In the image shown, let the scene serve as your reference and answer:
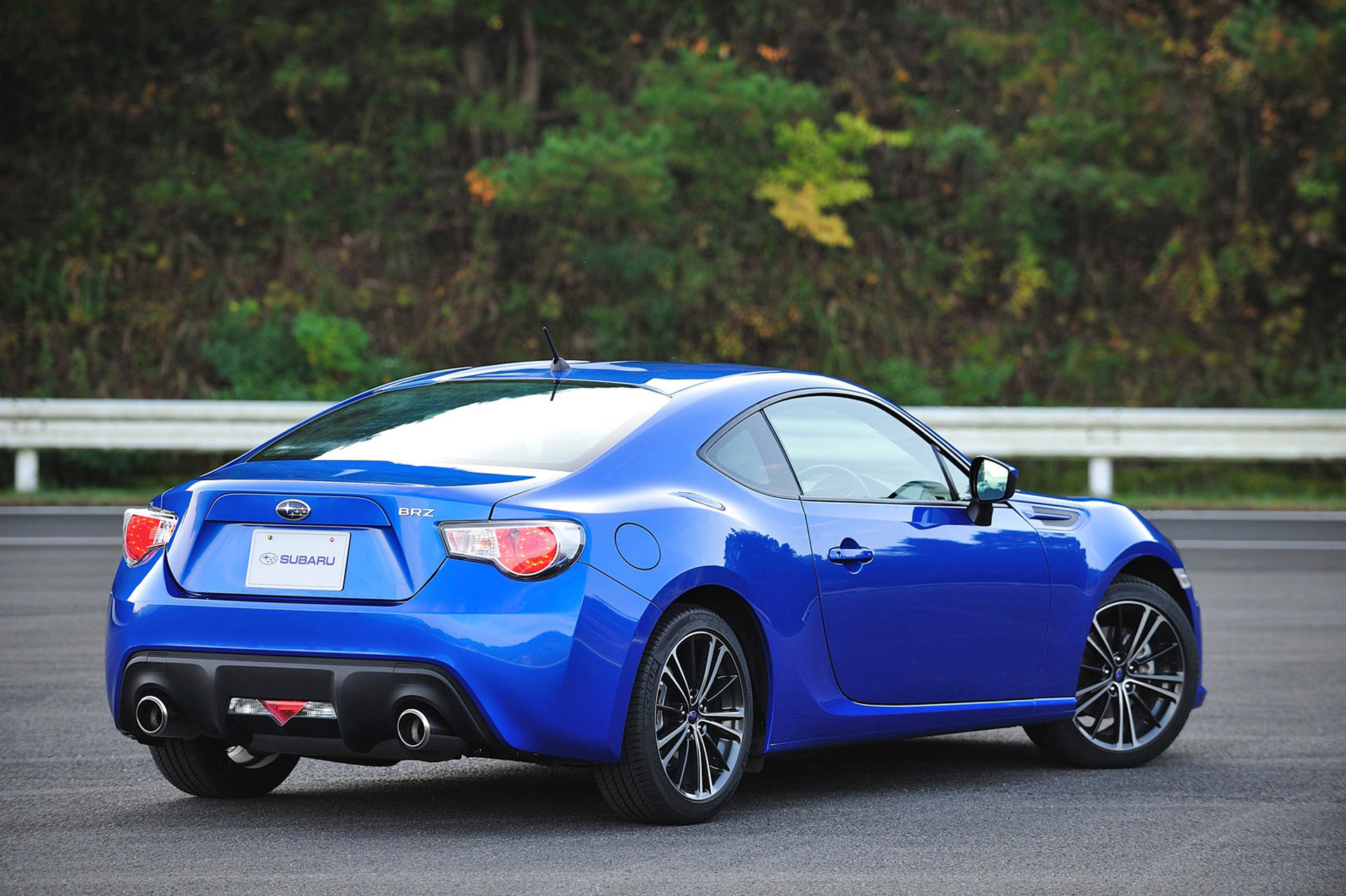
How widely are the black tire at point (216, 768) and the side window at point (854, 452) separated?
191 centimetres

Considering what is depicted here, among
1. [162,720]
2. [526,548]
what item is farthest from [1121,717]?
[162,720]

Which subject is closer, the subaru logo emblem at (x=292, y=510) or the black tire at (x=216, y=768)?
the subaru logo emblem at (x=292, y=510)

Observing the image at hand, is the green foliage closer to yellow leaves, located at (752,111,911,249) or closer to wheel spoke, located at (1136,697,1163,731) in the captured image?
yellow leaves, located at (752,111,911,249)

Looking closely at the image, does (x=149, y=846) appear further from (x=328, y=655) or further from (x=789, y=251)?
(x=789, y=251)

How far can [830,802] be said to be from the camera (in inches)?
241

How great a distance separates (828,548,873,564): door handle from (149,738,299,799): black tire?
182cm

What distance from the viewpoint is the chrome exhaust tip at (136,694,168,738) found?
5395 millimetres

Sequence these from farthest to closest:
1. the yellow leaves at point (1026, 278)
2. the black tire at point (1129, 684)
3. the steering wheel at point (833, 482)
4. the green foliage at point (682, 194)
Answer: the yellow leaves at point (1026, 278) < the green foliage at point (682, 194) < the black tire at point (1129, 684) < the steering wheel at point (833, 482)

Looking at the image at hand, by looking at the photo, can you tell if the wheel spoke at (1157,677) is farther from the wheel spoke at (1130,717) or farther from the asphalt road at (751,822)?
the asphalt road at (751,822)

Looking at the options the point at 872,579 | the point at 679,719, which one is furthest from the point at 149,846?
the point at 872,579

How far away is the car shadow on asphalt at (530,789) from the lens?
5719mm

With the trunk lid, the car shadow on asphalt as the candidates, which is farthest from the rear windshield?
the car shadow on asphalt

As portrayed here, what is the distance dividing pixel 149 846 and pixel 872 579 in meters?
2.38

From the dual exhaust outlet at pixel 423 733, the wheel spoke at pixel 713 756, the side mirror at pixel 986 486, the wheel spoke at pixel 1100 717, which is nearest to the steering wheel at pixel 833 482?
the side mirror at pixel 986 486
